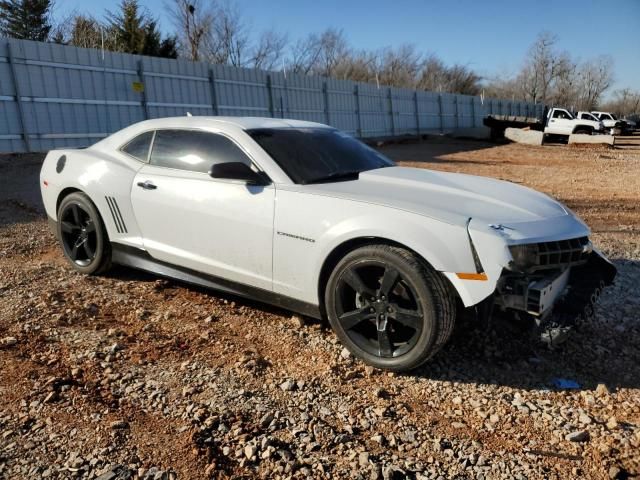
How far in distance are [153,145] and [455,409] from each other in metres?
3.06

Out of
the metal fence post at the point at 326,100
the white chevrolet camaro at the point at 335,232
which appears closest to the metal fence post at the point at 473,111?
the metal fence post at the point at 326,100

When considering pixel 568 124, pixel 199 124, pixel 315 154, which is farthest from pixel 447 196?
pixel 568 124

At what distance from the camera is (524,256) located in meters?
2.70

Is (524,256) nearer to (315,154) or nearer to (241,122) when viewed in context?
(315,154)

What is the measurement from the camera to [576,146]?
24.3 m

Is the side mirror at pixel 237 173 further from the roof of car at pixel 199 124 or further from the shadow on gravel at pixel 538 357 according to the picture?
the shadow on gravel at pixel 538 357

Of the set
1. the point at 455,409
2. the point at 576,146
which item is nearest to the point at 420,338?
the point at 455,409

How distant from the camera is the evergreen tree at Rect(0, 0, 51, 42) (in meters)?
30.8

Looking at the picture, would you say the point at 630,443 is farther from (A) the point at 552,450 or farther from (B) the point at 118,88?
(B) the point at 118,88

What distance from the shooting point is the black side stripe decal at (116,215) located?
4207mm

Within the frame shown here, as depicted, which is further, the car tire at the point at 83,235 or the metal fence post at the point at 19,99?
the metal fence post at the point at 19,99

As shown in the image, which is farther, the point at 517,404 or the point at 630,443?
the point at 517,404

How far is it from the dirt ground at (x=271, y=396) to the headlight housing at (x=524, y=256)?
0.45 meters

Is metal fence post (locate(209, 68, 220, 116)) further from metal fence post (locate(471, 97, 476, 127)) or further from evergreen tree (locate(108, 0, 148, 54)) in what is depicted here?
metal fence post (locate(471, 97, 476, 127))
